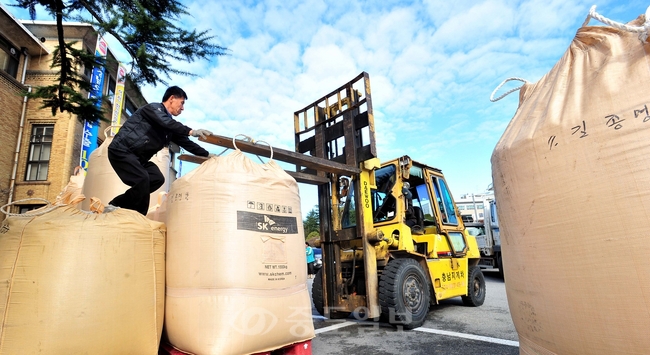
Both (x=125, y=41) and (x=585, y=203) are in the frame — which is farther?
(x=125, y=41)

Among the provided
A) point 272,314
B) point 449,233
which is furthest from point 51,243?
point 449,233

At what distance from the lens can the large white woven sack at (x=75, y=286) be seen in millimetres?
1646

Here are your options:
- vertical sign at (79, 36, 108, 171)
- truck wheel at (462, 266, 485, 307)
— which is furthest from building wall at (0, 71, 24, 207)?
truck wheel at (462, 266, 485, 307)

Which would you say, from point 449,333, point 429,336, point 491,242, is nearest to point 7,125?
point 429,336

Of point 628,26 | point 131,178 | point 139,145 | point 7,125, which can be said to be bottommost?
point 131,178

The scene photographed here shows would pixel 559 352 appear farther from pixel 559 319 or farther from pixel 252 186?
pixel 252 186

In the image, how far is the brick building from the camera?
11234mm

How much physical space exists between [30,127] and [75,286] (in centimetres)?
1362

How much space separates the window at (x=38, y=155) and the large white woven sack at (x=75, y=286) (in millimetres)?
12612

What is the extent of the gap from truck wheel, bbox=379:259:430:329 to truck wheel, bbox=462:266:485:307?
5.04 ft

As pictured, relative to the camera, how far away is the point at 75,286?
1.71m

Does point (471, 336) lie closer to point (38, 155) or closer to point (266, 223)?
point (266, 223)

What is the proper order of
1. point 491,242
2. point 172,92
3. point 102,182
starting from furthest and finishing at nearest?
1. point 491,242
2. point 102,182
3. point 172,92

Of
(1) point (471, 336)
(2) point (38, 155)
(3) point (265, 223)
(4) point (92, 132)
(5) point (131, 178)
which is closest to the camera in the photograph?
(3) point (265, 223)
